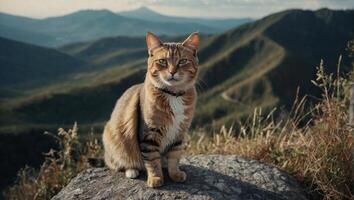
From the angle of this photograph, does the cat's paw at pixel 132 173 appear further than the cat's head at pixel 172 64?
Yes

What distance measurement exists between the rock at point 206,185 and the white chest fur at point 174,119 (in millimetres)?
610

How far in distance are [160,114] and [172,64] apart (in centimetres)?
68

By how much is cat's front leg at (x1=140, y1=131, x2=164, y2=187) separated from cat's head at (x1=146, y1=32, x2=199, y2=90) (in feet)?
2.32

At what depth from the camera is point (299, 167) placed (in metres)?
6.59

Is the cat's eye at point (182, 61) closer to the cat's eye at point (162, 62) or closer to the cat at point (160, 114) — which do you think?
the cat at point (160, 114)

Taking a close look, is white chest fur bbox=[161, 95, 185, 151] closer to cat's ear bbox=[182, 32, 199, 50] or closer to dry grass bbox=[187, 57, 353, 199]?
cat's ear bbox=[182, 32, 199, 50]

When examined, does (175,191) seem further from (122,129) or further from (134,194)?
(122,129)

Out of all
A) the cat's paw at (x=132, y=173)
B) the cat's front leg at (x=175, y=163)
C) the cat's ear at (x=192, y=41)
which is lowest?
the cat's paw at (x=132, y=173)

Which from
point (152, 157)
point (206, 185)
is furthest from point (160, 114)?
point (206, 185)

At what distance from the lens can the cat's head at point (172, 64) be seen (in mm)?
5191

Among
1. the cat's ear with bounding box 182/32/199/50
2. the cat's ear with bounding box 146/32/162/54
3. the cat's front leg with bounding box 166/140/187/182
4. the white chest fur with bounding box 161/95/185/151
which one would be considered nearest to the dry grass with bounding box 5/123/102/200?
the cat's front leg with bounding box 166/140/187/182

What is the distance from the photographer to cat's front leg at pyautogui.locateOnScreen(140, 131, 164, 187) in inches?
216

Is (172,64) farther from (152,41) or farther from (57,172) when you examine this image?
(57,172)

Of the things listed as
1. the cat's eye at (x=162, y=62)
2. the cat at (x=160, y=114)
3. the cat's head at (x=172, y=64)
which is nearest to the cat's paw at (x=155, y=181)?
the cat at (x=160, y=114)
